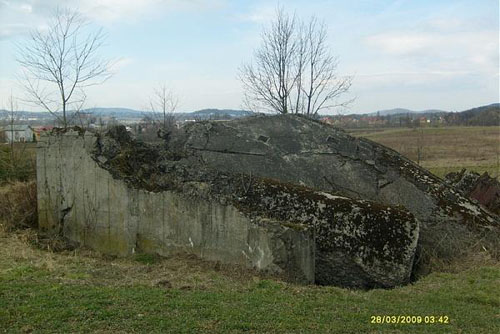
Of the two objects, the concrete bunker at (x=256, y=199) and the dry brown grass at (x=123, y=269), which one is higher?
the concrete bunker at (x=256, y=199)

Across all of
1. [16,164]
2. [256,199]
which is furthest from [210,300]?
[16,164]

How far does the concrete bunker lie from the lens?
671cm

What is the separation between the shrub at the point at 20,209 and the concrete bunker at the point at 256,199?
1.73 feet

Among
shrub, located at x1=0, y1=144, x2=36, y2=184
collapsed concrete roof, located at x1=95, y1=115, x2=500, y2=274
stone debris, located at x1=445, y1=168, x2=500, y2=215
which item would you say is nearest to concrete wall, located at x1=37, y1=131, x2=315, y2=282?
collapsed concrete roof, located at x1=95, y1=115, x2=500, y2=274

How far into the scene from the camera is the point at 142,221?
7.80 meters

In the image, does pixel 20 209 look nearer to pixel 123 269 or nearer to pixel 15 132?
pixel 123 269

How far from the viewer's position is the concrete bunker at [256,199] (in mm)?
6715

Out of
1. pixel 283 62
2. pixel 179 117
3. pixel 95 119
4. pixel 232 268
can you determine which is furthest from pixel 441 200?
pixel 179 117

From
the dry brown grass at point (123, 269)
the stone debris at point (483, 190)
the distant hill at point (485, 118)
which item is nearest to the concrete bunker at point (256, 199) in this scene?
the dry brown grass at point (123, 269)

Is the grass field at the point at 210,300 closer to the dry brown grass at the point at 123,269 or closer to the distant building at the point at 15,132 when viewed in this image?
the dry brown grass at the point at 123,269

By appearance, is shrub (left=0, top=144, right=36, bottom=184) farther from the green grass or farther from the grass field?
the green grass

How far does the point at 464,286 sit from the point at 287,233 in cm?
222

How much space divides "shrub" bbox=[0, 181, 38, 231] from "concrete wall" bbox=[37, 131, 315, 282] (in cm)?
53

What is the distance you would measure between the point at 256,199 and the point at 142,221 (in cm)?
188
